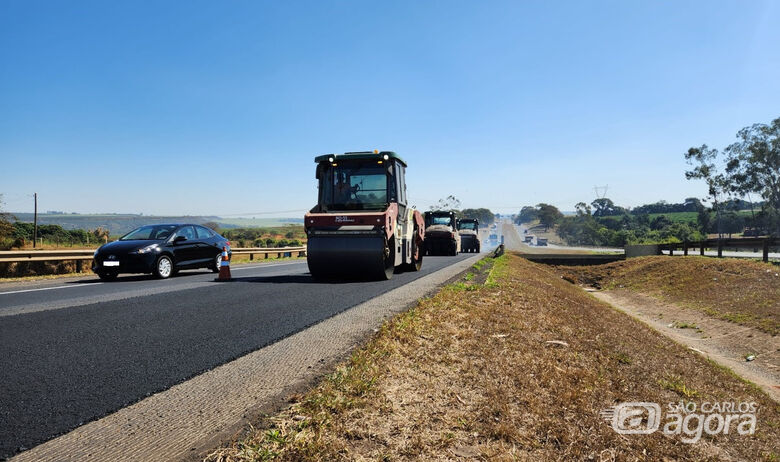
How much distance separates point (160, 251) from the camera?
12234 mm

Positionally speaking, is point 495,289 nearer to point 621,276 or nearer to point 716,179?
point 621,276

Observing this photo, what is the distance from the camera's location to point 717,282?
17.6 m

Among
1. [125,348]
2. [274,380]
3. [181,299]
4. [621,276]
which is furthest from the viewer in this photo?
[621,276]

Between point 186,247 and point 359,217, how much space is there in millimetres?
5917

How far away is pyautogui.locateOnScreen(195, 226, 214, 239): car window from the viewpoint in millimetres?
14180

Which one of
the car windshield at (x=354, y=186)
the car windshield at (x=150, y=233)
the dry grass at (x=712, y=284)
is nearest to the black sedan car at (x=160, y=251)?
the car windshield at (x=150, y=233)

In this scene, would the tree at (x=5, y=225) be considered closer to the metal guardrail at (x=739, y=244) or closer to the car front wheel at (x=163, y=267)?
the car front wheel at (x=163, y=267)

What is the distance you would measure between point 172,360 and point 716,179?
79879mm

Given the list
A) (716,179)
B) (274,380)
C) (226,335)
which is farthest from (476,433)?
(716,179)

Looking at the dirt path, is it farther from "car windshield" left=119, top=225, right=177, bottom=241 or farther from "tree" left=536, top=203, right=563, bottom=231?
"tree" left=536, top=203, right=563, bottom=231

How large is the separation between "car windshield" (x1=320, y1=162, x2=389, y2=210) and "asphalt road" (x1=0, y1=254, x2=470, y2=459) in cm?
266

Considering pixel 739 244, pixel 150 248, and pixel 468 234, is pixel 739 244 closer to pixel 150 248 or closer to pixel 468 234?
pixel 468 234
